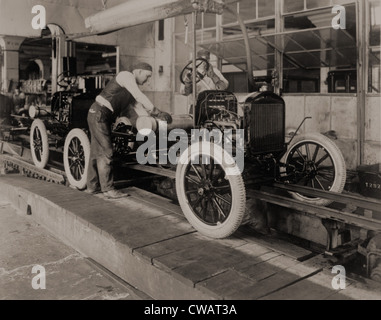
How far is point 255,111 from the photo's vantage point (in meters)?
3.62

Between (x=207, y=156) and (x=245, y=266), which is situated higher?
(x=207, y=156)

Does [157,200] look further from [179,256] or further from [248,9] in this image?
[248,9]

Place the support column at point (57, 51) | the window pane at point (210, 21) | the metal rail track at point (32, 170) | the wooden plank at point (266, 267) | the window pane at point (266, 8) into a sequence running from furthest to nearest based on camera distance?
1. the support column at point (57, 51)
2. the window pane at point (210, 21)
3. the window pane at point (266, 8)
4. the metal rail track at point (32, 170)
5. the wooden plank at point (266, 267)

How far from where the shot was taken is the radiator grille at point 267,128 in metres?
3.64

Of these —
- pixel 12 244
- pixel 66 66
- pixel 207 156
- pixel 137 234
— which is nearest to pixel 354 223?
pixel 207 156

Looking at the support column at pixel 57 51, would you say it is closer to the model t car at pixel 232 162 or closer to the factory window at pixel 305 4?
the factory window at pixel 305 4

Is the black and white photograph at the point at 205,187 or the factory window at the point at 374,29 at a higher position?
the factory window at the point at 374,29

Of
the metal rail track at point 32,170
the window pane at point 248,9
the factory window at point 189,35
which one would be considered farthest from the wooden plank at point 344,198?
the factory window at point 189,35

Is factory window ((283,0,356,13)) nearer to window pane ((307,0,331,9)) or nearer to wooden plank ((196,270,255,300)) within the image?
window pane ((307,0,331,9))

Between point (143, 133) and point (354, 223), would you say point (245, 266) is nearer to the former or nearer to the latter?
point (354, 223)

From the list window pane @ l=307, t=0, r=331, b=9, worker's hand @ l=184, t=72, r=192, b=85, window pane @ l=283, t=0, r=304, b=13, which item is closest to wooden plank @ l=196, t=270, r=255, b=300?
worker's hand @ l=184, t=72, r=192, b=85

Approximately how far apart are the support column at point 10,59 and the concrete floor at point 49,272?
7.80 m

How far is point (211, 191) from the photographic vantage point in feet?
11.2

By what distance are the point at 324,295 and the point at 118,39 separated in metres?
10.2
